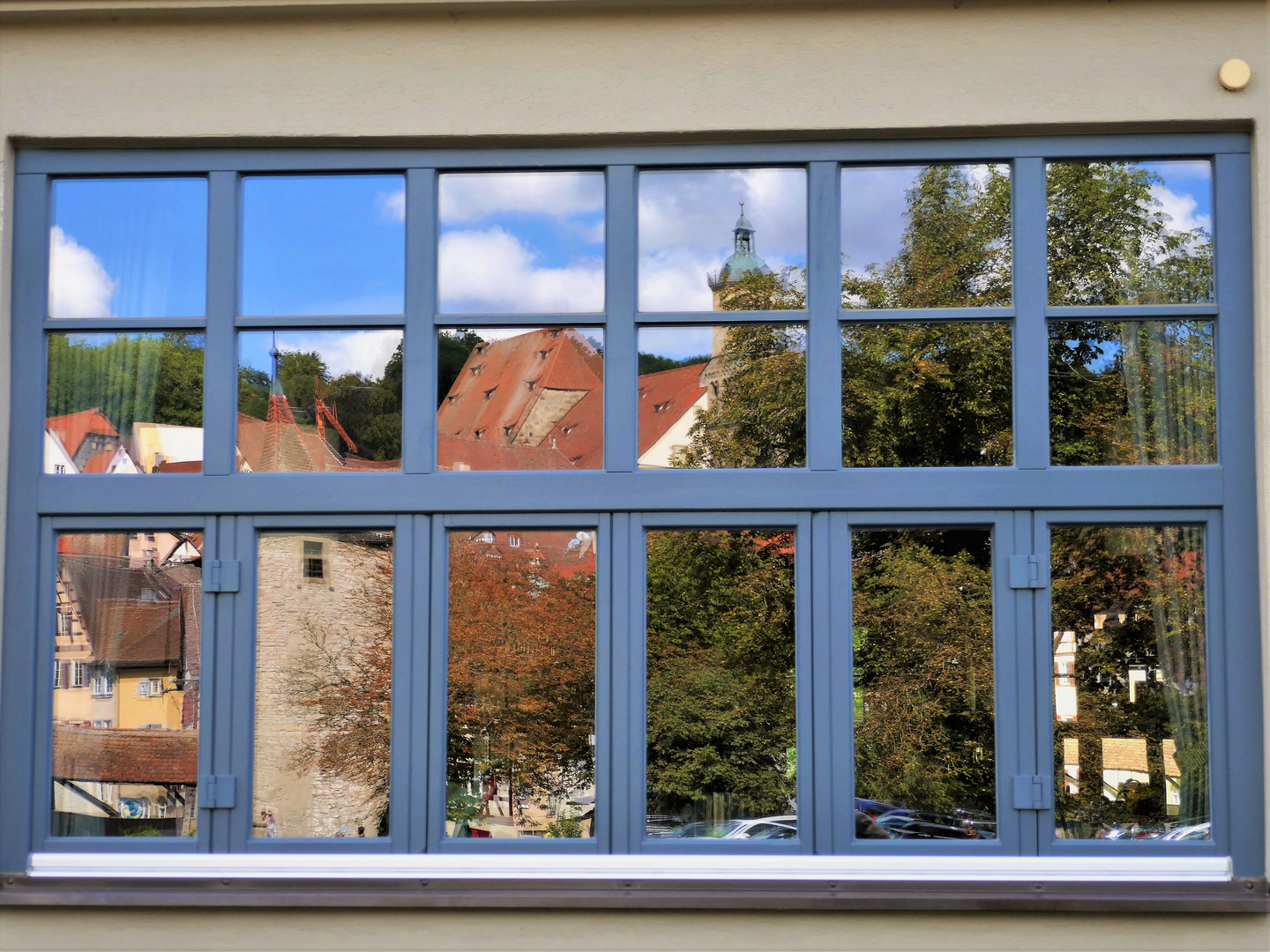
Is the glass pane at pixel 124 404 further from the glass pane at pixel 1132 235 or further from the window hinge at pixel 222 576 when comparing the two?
the glass pane at pixel 1132 235

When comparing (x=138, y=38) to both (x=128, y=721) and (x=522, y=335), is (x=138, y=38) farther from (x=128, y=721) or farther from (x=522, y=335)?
(x=128, y=721)

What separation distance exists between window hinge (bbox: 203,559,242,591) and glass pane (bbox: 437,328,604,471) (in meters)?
0.98

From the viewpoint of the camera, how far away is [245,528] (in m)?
4.25

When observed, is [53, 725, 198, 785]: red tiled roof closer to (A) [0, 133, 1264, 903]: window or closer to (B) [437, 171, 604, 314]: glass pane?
(A) [0, 133, 1264, 903]: window

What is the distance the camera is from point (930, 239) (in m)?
4.31

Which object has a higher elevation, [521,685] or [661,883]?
[521,685]

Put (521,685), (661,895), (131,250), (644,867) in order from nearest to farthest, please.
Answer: (661,895) < (644,867) < (521,685) < (131,250)

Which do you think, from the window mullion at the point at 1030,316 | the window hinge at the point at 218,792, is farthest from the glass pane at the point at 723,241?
the window hinge at the point at 218,792

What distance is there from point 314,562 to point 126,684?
3.12 feet

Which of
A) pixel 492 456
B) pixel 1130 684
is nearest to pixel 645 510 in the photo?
pixel 492 456

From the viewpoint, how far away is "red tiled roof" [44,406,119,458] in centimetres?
435

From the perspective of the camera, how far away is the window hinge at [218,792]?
164 inches

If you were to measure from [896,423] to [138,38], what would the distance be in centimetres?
→ 369

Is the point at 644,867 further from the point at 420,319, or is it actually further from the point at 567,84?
the point at 567,84
